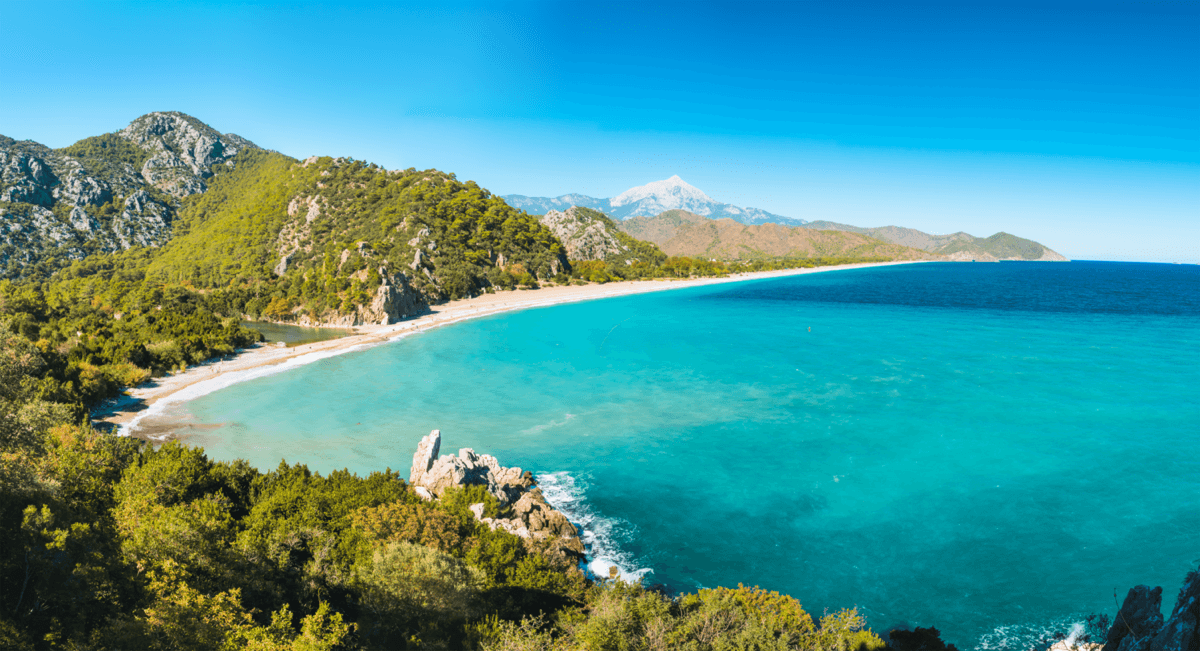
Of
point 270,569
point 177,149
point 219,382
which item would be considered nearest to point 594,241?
point 177,149

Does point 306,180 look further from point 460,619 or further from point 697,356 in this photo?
point 460,619

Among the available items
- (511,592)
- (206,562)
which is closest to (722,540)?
(511,592)

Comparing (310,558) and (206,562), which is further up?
(206,562)

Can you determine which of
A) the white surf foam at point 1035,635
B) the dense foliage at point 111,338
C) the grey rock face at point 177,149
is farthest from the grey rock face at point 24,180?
the white surf foam at point 1035,635

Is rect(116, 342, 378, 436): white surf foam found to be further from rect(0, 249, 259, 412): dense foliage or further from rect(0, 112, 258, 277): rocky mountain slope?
rect(0, 112, 258, 277): rocky mountain slope

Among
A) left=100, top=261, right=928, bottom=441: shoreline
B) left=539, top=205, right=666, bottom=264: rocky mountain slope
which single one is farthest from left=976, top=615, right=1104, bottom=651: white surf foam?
left=539, top=205, right=666, bottom=264: rocky mountain slope

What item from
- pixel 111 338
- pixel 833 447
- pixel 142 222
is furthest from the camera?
pixel 142 222

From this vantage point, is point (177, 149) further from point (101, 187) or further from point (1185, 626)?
point (1185, 626)
